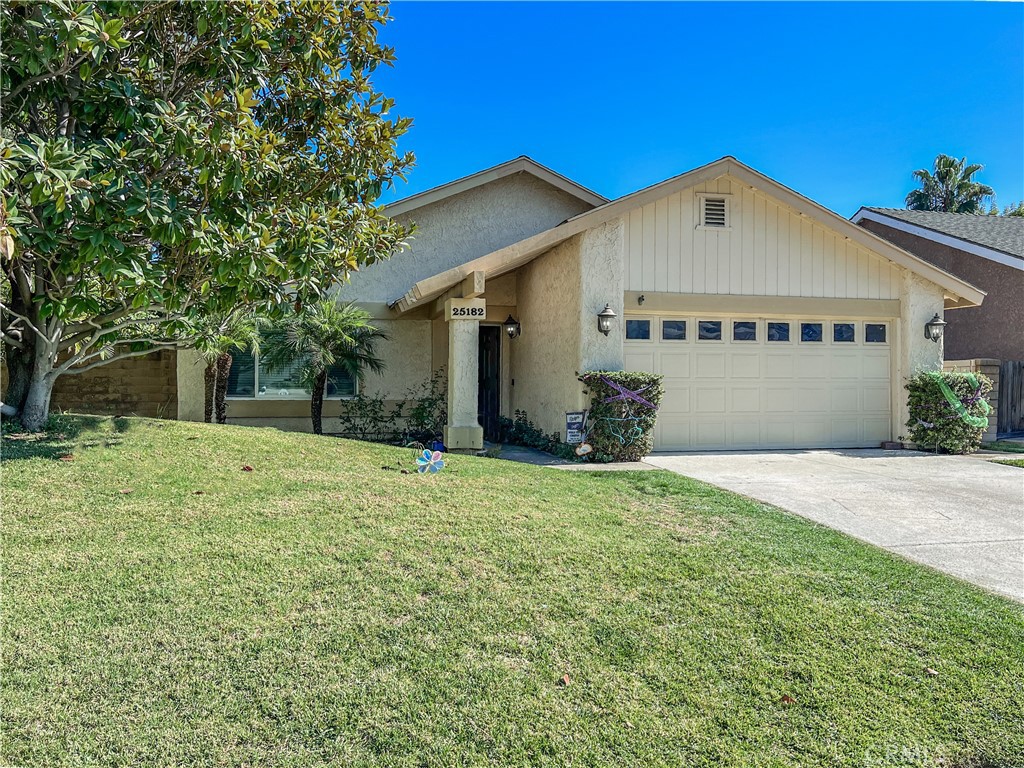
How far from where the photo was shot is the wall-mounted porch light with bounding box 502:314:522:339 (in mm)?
12688

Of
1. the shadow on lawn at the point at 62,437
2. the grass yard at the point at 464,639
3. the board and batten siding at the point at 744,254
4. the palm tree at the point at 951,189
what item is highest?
the palm tree at the point at 951,189

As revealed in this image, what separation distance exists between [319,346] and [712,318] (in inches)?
264

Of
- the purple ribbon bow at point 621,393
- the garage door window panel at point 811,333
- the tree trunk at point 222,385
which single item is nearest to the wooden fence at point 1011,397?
the garage door window panel at point 811,333

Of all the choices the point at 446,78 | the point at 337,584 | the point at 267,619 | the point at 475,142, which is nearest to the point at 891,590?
the point at 337,584

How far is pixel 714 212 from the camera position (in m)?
10.2

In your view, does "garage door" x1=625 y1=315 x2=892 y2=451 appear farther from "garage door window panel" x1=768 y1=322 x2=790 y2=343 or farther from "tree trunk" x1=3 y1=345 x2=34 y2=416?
"tree trunk" x1=3 y1=345 x2=34 y2=416

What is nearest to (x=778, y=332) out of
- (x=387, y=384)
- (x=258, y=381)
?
(x=387, y=384)

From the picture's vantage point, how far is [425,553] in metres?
4.14

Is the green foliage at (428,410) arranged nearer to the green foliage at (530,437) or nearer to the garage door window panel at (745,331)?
the green foliage at (530,437)

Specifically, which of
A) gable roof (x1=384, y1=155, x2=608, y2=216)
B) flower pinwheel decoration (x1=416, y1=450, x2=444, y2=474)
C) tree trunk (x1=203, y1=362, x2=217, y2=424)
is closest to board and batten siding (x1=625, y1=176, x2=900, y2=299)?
gable roof (x1=384, y1=155, x2=608, y2=216)

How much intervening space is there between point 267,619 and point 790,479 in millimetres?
6471

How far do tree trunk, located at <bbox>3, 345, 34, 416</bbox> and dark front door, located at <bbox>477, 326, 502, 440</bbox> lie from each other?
8.29 meters

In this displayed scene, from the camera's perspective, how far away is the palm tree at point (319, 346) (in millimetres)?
9961
